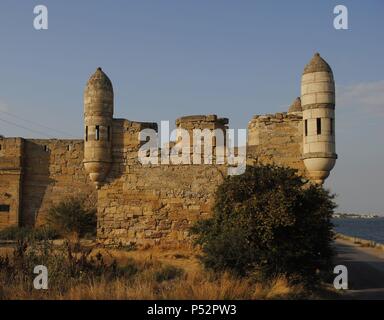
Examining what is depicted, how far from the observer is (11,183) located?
2453 cm

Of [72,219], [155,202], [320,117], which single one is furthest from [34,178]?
[320,117]

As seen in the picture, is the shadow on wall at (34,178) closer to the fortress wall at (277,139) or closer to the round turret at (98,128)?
the round turret at (98,128)

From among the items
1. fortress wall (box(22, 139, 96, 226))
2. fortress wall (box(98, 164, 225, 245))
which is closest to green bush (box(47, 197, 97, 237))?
fortress wall (box(22, 139, 96, 226))

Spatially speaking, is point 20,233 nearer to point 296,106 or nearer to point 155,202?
point 155,202

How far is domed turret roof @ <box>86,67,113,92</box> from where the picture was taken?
17.4m

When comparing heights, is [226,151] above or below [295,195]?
above

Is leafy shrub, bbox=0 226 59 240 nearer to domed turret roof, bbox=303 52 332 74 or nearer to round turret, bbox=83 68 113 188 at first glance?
round turret, bbox=83 68 113 188

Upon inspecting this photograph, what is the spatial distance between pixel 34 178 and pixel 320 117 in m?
15.6

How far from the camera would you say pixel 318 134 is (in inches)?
603

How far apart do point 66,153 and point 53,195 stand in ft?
7.31

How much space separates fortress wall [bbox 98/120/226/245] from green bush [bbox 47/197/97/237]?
5.08 metres

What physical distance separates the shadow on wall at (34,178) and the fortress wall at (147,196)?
8704mm
